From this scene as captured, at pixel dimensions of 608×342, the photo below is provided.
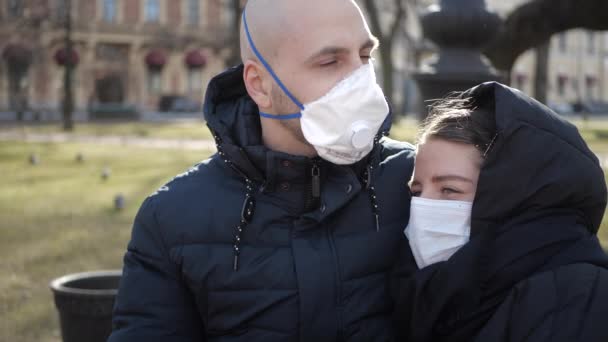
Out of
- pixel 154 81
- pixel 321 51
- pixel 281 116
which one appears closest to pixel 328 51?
pixel 321 51

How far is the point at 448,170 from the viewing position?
248cm

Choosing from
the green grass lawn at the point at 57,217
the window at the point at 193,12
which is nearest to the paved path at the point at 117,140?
the green grass lawn at the point at 57,217

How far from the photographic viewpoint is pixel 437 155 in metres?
2.50

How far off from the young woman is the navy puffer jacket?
0.53 ft

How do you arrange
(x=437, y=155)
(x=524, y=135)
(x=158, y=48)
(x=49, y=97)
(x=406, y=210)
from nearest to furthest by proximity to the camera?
(x=524, y=135) < (x=437, y=155) < (x=406, y=210) < (x=49, y=97) < (x=158, y=48)

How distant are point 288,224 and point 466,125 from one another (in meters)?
0.62

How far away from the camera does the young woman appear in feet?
7.16

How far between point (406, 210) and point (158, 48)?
46546 millimetres

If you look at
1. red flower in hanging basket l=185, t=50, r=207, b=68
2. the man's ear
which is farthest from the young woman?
red flower in hanging basket l=185, t=50, r=207, b=68

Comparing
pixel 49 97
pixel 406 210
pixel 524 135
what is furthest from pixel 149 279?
pixel 49 97

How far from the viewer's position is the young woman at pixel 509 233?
2.18 meters

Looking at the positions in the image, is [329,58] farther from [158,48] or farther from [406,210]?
[158,48]

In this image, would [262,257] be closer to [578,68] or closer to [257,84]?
[257,84]

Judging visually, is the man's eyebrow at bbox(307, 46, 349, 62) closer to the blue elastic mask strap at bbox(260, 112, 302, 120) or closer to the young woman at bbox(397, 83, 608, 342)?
the blue elastic mask strap at bbox(260, 112, 302, 120)
